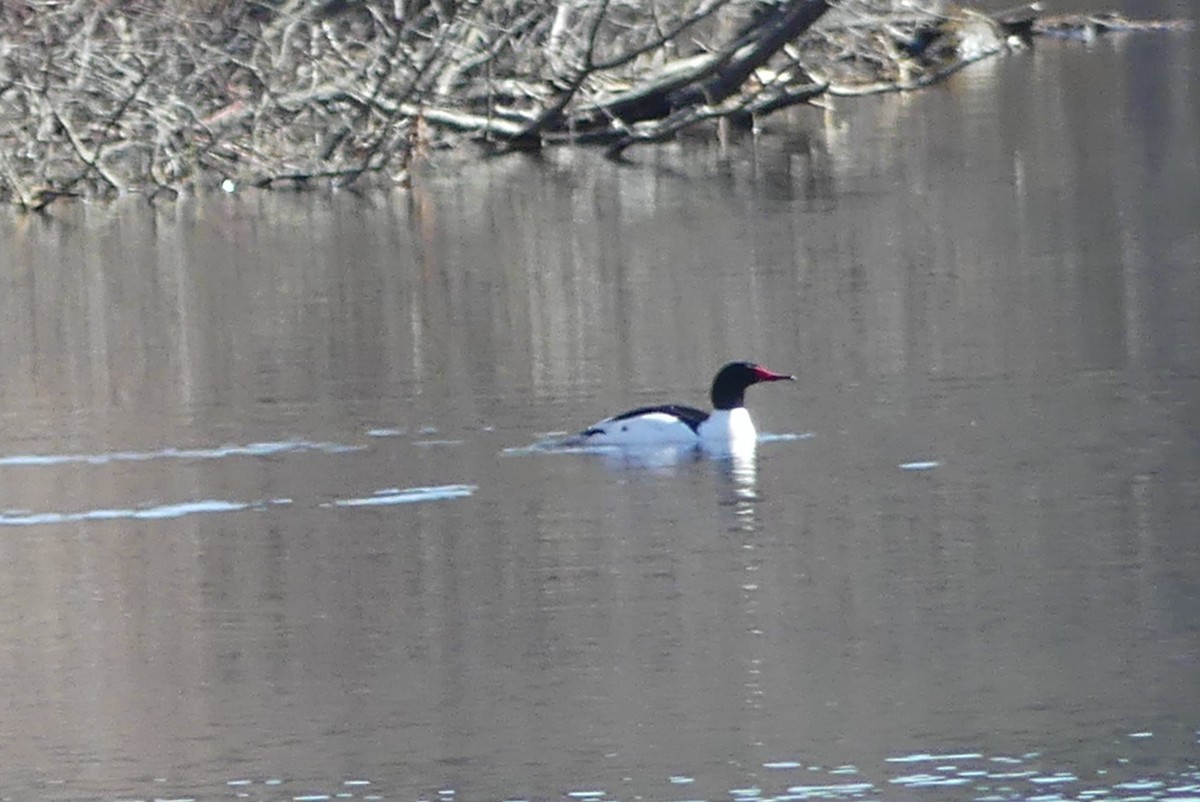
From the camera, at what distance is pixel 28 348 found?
16984 millimetres

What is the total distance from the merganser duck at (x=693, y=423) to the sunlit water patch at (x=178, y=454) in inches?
44.2

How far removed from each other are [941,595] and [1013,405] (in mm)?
3778

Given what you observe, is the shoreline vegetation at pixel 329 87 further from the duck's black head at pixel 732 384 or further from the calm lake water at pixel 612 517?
the duck's black head at pixel 732 384

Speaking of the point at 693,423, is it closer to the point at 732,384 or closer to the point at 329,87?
the point at 732,384

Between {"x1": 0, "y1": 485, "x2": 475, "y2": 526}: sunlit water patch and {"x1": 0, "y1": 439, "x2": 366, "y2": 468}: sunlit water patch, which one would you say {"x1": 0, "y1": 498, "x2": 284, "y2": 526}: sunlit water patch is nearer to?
{"x1": 0, "y1": 485, "x2": 475, "y2": 526}: sunlit water patch

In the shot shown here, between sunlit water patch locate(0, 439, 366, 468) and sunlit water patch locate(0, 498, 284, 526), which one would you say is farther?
sunlit water patch locate(0, 439, 366, 468)

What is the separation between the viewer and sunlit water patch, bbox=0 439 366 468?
12.3 m

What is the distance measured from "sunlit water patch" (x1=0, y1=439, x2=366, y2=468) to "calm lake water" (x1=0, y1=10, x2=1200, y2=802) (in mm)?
32

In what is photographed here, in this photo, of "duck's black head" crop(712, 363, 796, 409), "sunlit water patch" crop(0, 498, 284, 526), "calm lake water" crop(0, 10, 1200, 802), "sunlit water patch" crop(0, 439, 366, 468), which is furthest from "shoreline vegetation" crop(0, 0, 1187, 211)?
"sunlit water patch" crop(0, 498, 284, 526)

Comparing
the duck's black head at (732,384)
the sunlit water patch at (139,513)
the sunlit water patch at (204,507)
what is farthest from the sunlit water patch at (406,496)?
the duck's black head at (732,384)

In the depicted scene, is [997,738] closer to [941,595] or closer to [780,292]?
[941,595]

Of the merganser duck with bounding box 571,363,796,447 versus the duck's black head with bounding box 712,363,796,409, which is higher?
the duck's black head with bounding box 712,363,796,409

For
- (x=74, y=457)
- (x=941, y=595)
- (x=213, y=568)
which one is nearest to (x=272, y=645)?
(x=213, y=568)

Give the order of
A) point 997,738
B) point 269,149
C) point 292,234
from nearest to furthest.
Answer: point 997,738 < point 292,234 < point 269,149
